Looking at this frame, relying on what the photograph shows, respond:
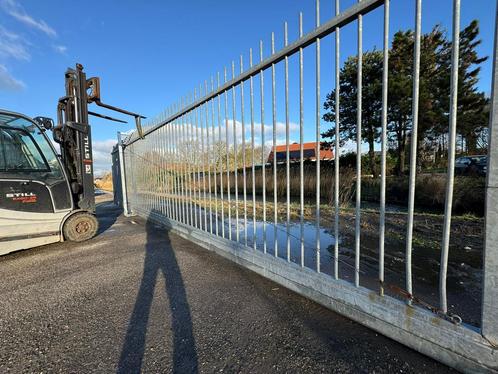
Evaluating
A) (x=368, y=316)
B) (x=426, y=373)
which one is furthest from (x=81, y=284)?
(x=426, y=373)

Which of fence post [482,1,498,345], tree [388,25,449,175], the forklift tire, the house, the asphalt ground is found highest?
tree [388,25,449,175]

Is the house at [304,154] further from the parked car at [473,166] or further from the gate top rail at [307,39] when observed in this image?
the parked car at [473,166]

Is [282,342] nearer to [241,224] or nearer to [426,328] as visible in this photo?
[426,328]

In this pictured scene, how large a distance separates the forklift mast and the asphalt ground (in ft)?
7.08

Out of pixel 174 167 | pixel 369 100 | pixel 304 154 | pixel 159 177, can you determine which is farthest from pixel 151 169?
pixel 369 100

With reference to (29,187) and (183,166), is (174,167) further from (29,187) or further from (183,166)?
(29,187)

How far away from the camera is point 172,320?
2105 mm

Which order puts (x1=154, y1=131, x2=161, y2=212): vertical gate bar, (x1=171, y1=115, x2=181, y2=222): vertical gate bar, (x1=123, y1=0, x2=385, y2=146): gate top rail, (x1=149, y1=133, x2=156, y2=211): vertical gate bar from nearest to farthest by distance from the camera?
(x1=123, y1=0, x2=385, y2=146): gate top rail, (x1=171, y1=115, x2=181, y2=222): vertical gate bar, (x1=154, y1=131, x2=161, y2=212): vertical gate bar, (x1=149, y1=133, x2=156, y2=211): vertical gate bar

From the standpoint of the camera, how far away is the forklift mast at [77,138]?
528 centimetres

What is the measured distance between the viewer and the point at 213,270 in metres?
3.19

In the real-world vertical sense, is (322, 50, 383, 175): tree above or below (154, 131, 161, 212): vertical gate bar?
above

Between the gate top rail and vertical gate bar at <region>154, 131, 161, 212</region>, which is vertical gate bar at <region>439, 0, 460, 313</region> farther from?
vertical gate bar at <region>154, 131, 161, 212</region>

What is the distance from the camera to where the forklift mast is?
5.28 m

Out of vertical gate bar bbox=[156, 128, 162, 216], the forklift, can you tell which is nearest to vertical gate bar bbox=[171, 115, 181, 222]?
vertical gate bar bbox=[156, 128, 162, 216]
